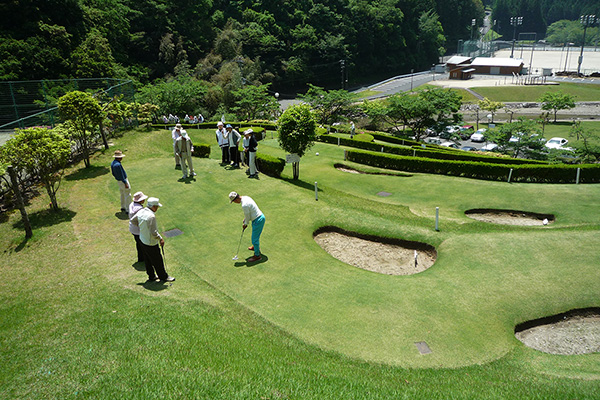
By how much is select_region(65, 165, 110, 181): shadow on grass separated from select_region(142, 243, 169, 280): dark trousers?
1010 cm

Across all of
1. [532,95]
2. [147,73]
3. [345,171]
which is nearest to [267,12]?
[147,73]

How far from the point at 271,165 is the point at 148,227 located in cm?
1160

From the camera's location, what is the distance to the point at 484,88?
3383 inches

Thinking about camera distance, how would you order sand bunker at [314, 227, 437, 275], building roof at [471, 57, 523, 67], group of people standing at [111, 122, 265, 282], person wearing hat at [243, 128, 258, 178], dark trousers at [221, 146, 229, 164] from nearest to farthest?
group of people standing at [111, 122, 265, 282] → sand bunker at [314, 227, 437, 275] → person wearing hat at [243, 128, 258, 178] → dark trousers at [221, 146, 229, 164] → building roof at [471, 57, 523, 67]

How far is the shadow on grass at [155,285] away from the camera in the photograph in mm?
10546

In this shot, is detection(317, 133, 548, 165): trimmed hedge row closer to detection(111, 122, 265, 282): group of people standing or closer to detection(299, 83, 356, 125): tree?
detection(299, 83, 356, 125): tree

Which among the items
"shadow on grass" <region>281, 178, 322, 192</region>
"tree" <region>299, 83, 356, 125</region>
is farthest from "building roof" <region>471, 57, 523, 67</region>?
"shadow on grass" <region>281, 178, 322, 192</region>

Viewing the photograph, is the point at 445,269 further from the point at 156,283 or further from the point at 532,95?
the point at 532,95

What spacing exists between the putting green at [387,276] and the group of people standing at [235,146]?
0.85m

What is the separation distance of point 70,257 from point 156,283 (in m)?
3.34

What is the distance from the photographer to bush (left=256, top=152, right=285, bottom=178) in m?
21.0

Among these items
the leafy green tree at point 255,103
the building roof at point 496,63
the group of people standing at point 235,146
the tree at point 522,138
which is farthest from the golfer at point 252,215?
the building roof at point 496,63

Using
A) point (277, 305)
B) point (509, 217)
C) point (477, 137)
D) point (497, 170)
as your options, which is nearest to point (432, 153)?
point (497, 170)

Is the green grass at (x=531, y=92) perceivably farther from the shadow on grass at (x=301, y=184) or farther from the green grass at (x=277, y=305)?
the shadow on grass at (x=301, y=184)
